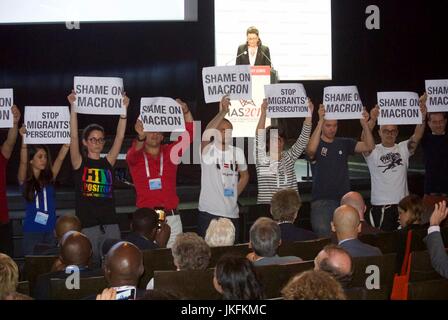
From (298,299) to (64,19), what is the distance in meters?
7.55

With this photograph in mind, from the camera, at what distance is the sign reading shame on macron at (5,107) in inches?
277

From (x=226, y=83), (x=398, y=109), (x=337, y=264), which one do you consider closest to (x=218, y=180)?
(x=226, y=83)

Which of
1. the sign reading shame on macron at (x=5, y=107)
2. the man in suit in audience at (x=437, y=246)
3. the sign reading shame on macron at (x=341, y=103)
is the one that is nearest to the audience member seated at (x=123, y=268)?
the man in suit in audience at (x=437, y=246)

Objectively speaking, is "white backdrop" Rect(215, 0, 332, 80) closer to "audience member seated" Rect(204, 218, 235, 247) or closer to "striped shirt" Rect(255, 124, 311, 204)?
"striped shirt" Rect(255, 124, 311, 204)

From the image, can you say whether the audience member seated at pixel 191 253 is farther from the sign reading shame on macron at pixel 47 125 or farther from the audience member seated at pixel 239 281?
the sign reading shame on macron at pixel 47 125

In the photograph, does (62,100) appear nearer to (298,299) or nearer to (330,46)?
(330,46)

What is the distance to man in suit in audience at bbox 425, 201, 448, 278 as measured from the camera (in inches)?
194

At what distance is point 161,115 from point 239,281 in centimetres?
363

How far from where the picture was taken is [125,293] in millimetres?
3740

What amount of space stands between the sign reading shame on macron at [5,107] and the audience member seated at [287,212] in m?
2.55

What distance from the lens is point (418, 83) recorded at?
12188mm

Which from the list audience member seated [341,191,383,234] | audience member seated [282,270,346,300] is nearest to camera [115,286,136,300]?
audience member seated [282,270,346,300]

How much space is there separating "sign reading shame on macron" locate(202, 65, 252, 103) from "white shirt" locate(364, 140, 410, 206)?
1405 mm
